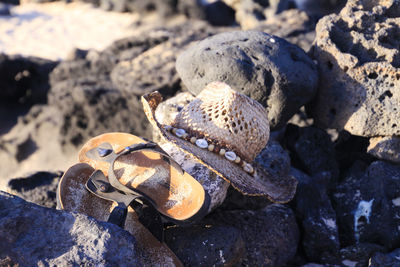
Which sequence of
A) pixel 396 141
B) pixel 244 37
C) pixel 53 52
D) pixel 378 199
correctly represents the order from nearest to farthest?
pixel 378 199 < pixel 396 141 < pixel 244 37 < pixel 53 52

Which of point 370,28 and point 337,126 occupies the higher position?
point 370,28

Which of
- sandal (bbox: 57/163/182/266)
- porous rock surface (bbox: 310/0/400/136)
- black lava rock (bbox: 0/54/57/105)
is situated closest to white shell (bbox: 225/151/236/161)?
sandal (bbox: 57/163/182/266)

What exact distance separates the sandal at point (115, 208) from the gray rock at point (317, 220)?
91 cm

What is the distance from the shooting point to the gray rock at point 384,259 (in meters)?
2.19

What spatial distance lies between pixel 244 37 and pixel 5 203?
1.96m

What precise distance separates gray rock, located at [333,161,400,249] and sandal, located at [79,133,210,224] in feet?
3.56

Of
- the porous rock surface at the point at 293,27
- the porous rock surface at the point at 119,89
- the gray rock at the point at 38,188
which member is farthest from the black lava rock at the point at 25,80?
the porous rock surface at the point at 293,27

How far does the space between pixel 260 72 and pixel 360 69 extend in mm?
664

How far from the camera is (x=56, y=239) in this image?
64.3 inches

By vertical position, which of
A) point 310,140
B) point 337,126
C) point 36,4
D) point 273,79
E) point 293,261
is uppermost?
point 273,79

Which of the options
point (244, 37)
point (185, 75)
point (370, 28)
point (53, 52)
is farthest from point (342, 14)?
point (53, 52)

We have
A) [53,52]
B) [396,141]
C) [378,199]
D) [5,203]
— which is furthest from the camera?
[53,52]

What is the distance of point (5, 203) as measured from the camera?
5.53 feet

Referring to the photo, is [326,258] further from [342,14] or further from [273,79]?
[342,14]
